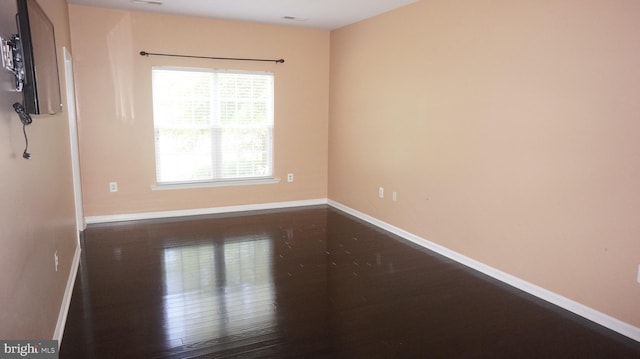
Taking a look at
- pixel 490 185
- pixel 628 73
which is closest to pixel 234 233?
pixel 490 185

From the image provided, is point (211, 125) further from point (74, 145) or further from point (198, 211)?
point (74, 145)

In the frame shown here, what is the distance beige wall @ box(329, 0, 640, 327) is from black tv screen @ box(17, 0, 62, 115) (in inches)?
121

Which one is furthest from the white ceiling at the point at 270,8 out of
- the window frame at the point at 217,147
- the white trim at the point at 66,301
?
the white trim at the point at 66,301

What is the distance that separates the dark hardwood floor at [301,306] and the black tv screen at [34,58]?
1366 millimetres

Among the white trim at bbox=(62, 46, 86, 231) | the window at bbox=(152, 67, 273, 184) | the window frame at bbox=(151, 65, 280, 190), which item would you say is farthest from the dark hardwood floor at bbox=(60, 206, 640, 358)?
the window at bbox=(152, 67, 273, 184)

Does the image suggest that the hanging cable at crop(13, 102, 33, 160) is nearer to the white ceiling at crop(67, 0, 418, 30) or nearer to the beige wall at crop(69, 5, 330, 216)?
the white ceiling at crop(67, 0, 418, 30)

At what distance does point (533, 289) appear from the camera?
315 cm

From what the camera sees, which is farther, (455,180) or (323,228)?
(323,228)

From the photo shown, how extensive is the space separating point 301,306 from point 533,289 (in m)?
1.76

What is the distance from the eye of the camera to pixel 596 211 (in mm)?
2705

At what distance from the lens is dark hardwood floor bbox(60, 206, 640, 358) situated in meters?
2.40

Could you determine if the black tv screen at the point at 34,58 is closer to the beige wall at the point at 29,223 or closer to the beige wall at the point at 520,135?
the beige wall at the point at 29,223

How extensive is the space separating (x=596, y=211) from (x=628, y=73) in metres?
0.87

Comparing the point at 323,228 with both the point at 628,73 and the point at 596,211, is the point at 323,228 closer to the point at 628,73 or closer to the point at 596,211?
the point at 596,211
